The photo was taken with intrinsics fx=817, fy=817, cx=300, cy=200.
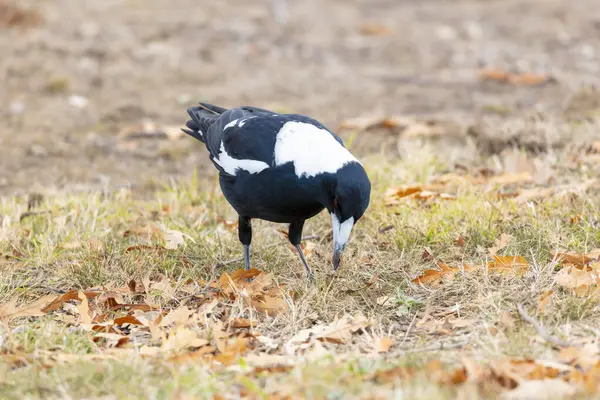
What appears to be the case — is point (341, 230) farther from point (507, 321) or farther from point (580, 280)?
point (580, 280)

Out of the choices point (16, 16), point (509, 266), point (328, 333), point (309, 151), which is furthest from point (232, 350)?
point (16, 16)

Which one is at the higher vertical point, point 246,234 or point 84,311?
point 246,234

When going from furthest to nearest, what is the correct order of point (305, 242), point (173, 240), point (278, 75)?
point (278, 75), point (305, 242), point (173, 240)

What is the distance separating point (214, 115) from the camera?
4.84 metres

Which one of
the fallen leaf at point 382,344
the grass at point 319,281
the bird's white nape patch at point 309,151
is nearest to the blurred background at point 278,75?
the grass at point 319,281

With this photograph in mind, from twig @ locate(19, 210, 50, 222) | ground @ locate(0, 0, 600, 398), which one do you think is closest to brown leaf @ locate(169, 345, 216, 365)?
ground @ locate(0, 0, 600, 398)

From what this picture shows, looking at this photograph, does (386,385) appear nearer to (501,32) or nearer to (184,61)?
(184,61)

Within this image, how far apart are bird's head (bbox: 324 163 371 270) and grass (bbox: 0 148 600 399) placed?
308 mm

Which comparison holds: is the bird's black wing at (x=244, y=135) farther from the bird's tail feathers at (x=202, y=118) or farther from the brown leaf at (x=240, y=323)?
the brown leaf at (x=240, y=323)

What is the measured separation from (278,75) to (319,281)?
566 cm

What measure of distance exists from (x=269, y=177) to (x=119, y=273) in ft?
3.12

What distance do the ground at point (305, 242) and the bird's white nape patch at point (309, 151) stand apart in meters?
0.58

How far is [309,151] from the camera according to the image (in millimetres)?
3729

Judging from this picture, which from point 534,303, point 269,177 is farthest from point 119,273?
point 534,303
